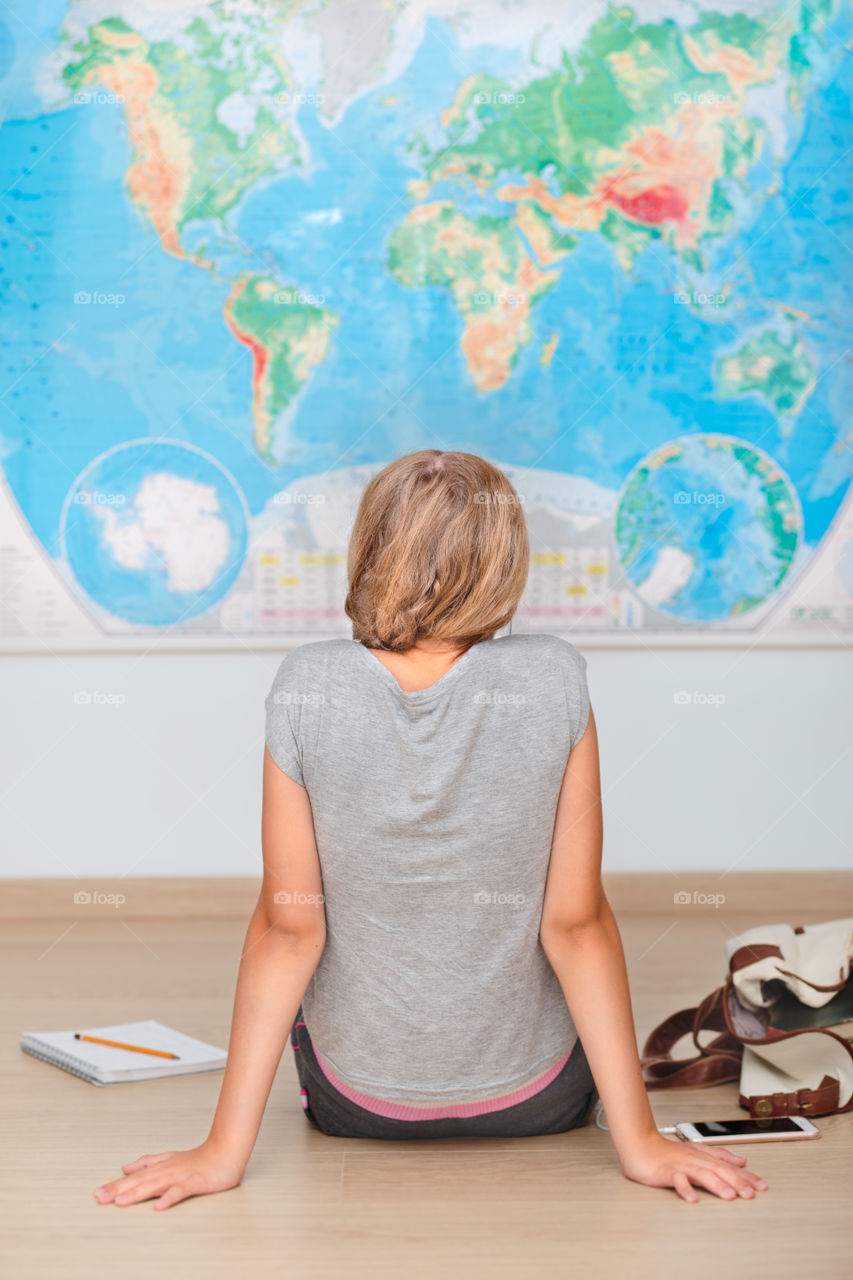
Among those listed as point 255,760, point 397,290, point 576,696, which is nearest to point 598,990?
point 576,696

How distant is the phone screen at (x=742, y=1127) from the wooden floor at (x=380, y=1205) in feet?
0.13

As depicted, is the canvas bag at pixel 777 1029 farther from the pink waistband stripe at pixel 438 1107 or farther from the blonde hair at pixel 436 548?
the blonde hair at pixel 436 548

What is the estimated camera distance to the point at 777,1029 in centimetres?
191

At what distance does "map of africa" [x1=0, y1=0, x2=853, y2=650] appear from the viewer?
285 cm

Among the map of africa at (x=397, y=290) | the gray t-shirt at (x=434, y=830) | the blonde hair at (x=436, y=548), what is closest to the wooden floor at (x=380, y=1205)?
the gray t-shirt at (x=434, y=830)

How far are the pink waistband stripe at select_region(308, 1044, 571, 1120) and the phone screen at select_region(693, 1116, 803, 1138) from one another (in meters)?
0.27

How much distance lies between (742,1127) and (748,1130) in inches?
0.4

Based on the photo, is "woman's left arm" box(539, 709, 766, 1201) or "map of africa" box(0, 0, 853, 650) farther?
"map of africa" box(0, 0, 853, 650)

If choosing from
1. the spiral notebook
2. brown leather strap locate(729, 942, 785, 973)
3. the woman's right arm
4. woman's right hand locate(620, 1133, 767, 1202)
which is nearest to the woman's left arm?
woman's right hand locate(620, 1133, 767, 1202)

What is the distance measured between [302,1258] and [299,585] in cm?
171

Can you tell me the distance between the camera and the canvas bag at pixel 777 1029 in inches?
73.3

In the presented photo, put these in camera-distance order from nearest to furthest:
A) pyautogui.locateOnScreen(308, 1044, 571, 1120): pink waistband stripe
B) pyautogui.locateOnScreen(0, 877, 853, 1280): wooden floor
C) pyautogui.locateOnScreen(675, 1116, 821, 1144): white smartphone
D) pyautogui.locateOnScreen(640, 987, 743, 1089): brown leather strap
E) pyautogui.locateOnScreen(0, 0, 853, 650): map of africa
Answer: pyautogui.locateOnScreen(0, 877, 853, 1280): wooden floor < pyautogui.locateOnScreen(308, 1044, 571, 1120): pink waistband stripe < pyautogui.locateOnScreen(675, 1116, 821, 1144): white smartphone < pyautogui.locateOnScreen(640, 987, 743, 1089): brown leather strap < pyautogui.locateOnScreen(0, 0, 853, 650): map of africa

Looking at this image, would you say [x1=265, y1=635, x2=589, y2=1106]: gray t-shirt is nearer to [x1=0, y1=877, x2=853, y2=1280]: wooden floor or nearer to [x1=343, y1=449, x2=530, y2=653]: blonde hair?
[x1=343, y1=449, x2=530, y2=653]: blonde hair

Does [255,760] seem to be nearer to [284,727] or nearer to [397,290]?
[397,290]
